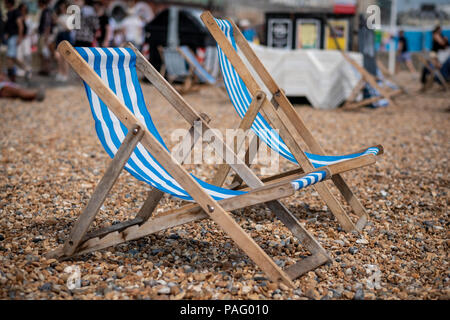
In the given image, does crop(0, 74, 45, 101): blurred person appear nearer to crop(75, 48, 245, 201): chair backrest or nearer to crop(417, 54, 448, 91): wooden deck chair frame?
crop(75, 48, 245, 201): chair backrest

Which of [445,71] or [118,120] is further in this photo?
[445,71]

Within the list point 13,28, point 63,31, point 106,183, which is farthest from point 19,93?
point 106,183

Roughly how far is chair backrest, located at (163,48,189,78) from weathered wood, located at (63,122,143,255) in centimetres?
791

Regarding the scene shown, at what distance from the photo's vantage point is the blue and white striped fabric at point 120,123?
2258mm

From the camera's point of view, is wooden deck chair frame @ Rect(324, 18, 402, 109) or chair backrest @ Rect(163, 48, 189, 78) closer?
wooden deck chair frame @ Rect(324, 18, 402, 109)

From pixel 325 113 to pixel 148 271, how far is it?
5814 millimetres

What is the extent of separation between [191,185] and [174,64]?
836cm

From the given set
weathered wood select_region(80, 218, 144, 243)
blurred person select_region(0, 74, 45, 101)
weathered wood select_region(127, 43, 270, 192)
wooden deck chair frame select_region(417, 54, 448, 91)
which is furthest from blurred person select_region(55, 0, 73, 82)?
weathered wood select_region(80, 218, 144, 243)

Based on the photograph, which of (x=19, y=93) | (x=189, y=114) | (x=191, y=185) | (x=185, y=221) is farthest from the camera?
(x=19, y=93)

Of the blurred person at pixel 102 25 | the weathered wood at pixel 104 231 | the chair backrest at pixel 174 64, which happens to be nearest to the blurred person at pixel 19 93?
the blurred person at pixel 102 25

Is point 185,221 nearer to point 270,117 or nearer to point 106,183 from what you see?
point 106,183

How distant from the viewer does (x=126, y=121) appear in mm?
2102

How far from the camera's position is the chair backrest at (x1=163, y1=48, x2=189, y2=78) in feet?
32.8

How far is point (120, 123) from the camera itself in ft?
7.89
